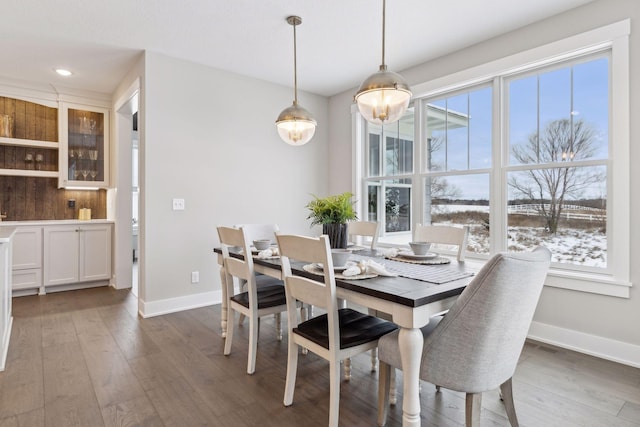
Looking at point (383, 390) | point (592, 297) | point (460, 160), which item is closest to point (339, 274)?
point (383, 390)

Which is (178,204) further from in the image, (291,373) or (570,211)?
(570,211)

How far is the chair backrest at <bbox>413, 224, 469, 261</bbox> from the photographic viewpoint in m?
2.48

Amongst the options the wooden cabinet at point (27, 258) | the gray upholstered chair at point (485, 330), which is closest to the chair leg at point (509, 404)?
the gray upholstered chair at point (485, 330)

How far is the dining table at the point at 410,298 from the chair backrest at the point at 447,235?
49 cm

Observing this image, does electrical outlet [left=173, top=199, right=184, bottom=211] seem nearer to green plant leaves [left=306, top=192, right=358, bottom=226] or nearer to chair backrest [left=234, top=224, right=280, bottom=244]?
chair backrest [left=234, top=224, right=280, bottom=244]

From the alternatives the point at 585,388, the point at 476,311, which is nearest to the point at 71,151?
the point at 476,311

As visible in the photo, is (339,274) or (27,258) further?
(27,258)

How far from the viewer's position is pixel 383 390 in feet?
5.70

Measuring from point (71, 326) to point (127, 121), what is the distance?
2.74 metres

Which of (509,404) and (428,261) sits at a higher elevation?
(428,261)

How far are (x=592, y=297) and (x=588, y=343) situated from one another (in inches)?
13.8

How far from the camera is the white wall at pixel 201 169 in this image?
3574mm

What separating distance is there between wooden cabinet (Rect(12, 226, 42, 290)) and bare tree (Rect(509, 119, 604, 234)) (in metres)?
5.38

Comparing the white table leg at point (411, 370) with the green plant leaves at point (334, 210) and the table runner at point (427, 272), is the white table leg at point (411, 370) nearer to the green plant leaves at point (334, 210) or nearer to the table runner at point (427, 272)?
the table runner at point (427, 272)
